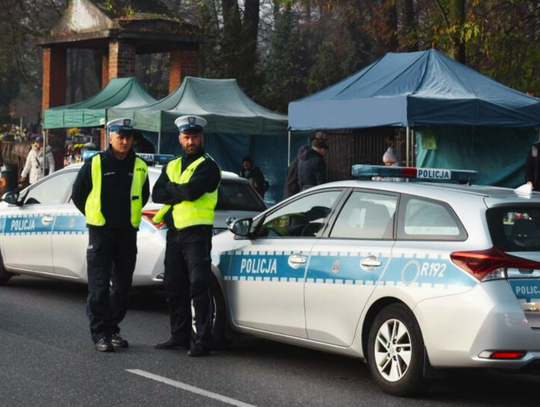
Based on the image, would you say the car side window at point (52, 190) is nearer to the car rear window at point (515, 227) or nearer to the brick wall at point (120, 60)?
the car rear window at point (515, 227)

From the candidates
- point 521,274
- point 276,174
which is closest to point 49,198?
point 521,274

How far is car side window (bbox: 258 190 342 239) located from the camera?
873cm

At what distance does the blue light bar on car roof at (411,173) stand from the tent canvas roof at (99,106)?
1370 cm

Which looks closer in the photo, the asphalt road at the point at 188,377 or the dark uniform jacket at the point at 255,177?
the asphalt road at the point at 188,377

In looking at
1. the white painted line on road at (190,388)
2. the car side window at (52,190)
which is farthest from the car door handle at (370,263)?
the car side window at (52,190)

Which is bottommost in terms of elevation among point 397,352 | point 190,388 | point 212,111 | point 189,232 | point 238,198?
point 190,388

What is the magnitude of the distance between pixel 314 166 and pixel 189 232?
7.05 metres

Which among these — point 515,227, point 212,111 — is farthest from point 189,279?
point 212,111

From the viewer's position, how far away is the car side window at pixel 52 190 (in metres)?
12.9

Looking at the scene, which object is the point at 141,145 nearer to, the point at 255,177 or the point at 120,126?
the point at 255,177

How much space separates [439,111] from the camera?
16156 mm

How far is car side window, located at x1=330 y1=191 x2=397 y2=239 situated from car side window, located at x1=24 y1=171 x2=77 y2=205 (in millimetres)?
5025

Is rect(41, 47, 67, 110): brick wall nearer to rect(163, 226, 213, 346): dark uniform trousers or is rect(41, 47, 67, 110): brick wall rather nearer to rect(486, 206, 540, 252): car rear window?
rect(163, 226, 213, 346): dark uniform trousers

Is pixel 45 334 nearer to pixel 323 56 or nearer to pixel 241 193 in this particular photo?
pixel 241 193
